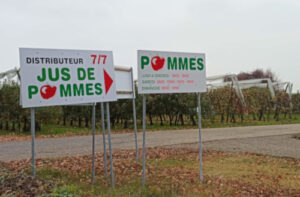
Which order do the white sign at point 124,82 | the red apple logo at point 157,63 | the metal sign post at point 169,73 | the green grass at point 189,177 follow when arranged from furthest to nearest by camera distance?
the white sign at point 124,82 < the red apple logo at point 157,63 < the metal sign post at point 169,73 < the green grass at point 189,177

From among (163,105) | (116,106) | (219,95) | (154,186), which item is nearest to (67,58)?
(154,186)

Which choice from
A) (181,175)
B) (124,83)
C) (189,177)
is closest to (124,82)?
(124,83)

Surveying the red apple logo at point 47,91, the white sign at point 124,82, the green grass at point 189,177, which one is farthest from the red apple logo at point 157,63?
the green grass at point 189,177

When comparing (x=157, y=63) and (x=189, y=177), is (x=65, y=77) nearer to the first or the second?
(x=157, y=63)

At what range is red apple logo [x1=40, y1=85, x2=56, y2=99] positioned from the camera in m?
5.14

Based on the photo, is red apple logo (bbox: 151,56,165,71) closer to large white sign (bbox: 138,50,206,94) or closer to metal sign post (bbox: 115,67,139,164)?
large white sign (bbox: 138,50,206,94)

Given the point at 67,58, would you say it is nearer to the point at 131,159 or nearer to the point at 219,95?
the point at 131,159

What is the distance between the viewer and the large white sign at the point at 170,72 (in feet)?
18.5

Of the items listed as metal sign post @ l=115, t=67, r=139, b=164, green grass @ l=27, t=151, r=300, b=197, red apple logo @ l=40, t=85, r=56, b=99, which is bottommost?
green grass @ l=27, t=151, r=300, b=197

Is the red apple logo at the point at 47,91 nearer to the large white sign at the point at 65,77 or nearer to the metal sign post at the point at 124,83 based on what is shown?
the large white sign at the point at 65,77

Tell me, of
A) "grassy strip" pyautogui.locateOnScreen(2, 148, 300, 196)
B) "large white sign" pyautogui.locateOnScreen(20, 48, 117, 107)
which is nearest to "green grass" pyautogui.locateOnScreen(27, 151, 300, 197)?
"grassy strip" pyautogui.locateOnScreen(2, 148, 300, 196)


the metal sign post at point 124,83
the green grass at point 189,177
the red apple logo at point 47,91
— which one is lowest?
the green grass at point 189,177

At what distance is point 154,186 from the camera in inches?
210

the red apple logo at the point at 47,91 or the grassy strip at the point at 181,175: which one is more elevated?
the red apple logo at the point at 47,91
